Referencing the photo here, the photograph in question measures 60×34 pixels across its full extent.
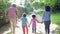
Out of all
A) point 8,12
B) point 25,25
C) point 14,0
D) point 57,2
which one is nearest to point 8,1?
point 14,0

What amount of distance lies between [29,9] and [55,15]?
4.66 feet

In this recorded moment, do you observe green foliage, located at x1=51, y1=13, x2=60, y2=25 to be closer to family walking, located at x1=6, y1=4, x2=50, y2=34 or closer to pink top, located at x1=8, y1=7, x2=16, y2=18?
family walking, located at x1=6, y1=4, x2=50, y2=34

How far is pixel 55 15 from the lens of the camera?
6180 mm

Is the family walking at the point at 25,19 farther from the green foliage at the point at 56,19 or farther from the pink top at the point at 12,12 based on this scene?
the green foliage at the point at 56,19

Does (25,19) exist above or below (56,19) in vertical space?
above

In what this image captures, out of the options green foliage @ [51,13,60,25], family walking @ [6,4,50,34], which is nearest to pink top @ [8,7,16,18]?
family walking @ [6,4,50,34]

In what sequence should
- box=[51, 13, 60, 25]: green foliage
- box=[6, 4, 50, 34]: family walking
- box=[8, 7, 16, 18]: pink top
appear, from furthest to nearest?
1. box=[51, 13, 60, 25]: green foliage
2. box=[8, 7, 16, 18]: pink top
3. box=[6, 4, 50, 34]: family walking

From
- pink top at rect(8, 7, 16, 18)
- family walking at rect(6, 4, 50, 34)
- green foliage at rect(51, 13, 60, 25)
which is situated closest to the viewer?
family walking at rect(6, 4, 50, 34)

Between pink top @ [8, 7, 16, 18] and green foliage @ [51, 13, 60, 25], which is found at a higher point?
pink top @ [8, 7, 16, 18]

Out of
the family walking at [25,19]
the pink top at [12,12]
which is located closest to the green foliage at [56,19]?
the family walking at [25,19]

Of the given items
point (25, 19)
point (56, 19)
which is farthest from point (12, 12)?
point (56, 19)

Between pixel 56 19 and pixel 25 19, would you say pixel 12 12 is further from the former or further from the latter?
pixel 56 19

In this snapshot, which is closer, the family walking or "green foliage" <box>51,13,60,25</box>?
the family walking

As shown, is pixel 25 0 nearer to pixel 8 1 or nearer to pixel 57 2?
pixel 8 1
